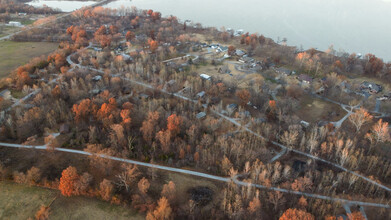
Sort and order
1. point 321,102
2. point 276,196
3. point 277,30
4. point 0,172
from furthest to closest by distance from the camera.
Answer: point 277,30 → point 321,102 → point 0,172 → point 276,196

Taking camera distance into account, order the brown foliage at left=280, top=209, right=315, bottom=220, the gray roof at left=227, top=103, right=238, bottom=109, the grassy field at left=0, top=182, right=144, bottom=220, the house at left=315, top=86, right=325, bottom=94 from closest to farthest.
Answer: the brown foliage at left=280, top=209, right=315, bottom=220
the grassy field at left=0, top=182, right=144, bottom=220
the gray roof at left=227, top=103, right=238, bottom=109
the house at left=315, top=86, right=325, bottom=94

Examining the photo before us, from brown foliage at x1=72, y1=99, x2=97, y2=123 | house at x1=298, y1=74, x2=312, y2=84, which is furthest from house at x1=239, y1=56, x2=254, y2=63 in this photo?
brown foliage at x1=72, y1=99, x2=97, y2=123

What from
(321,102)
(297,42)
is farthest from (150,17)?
(321,102)

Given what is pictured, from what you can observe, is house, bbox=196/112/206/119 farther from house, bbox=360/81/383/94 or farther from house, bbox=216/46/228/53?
house, bbox=360/81/383/94

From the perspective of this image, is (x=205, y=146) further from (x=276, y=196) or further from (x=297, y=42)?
(x=297, y=42)

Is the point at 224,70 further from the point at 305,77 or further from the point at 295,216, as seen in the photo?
the point at 295,216

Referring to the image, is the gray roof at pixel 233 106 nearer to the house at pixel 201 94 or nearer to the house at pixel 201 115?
the house at pixel 201 115

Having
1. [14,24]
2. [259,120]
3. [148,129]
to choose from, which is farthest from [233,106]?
[14,24]
